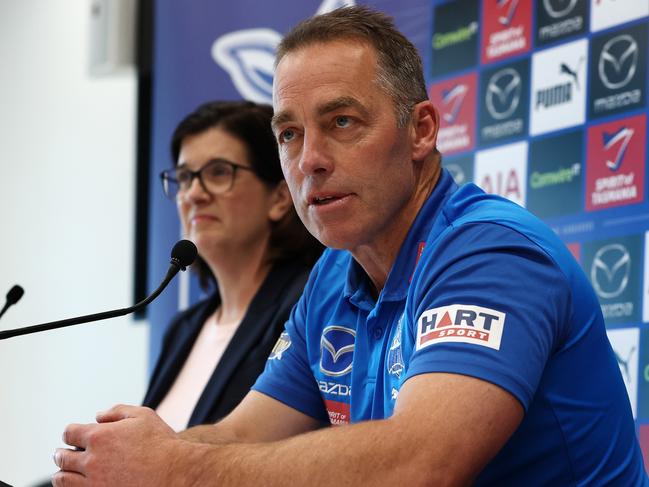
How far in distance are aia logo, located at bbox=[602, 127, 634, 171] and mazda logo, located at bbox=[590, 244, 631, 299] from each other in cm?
17

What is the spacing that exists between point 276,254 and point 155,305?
3.11ft

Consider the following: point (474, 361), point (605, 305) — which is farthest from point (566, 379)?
point (605, 305)

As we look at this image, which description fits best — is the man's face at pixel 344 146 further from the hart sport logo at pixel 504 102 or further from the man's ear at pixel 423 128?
the hart sport logo at pixel 504 102

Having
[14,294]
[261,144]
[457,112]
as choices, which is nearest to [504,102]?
[457,112]

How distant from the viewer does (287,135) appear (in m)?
1.66

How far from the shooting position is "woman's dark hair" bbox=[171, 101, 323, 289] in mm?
2586

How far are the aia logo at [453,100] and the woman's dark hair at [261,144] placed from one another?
0.44 metres

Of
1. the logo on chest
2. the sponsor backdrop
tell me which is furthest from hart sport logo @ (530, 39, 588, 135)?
the logo on chest

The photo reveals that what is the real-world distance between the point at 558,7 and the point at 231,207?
92 cm

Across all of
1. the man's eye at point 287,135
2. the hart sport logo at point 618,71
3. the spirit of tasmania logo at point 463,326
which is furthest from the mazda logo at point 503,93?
the spirit of tasmania logo at point 463,326

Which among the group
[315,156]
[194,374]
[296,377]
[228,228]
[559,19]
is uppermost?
[559,19]

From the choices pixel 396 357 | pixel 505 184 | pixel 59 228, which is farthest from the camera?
pixel 59 228

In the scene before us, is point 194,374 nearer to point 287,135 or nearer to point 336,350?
point 336,350

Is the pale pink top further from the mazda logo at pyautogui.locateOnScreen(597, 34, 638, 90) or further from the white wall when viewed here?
the white wall
